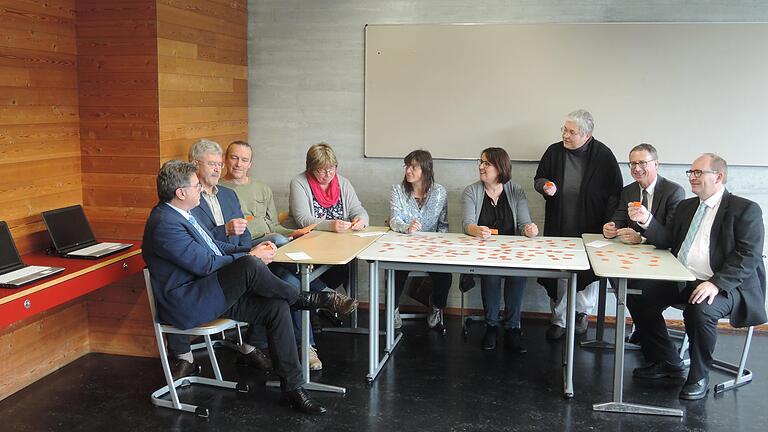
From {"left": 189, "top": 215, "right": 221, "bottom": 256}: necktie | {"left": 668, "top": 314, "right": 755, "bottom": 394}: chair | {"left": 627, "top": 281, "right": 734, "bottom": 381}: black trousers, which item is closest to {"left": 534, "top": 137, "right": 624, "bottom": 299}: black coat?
{"left": 627, "top": 281, "right": 734, "bottom": 381}: black trousers

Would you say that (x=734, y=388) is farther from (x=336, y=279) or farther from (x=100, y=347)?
(x=100, y=347)

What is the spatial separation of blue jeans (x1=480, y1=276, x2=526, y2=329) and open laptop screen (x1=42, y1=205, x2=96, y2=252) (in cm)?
253

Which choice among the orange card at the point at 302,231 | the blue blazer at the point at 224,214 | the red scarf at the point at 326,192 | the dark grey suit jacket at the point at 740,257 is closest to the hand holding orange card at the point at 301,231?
the orange card at the point at 302,231

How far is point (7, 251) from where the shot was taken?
3982mm

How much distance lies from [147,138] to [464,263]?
203 cm

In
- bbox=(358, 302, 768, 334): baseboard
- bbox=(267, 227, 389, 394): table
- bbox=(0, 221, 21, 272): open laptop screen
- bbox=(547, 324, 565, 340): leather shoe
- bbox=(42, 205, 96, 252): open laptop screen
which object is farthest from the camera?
bbox=(358, 302, 768, 334): baseboard

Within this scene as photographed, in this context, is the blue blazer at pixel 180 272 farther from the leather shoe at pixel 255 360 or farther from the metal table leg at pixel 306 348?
the leather shoe at pixel 255 360

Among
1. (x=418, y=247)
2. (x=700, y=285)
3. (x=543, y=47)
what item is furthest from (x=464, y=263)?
(x=543, y=47)

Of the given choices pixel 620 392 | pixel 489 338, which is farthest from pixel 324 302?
pixel 620 392

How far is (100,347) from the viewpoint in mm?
4977

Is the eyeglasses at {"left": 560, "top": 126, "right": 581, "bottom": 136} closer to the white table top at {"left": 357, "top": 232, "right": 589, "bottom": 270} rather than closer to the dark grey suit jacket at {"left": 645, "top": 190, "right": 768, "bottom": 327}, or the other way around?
the white table top at {"left": 357, "top": 232, "right": 589, "bottom": 270}

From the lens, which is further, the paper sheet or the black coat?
the black coat

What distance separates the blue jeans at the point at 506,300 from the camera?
17.2ft

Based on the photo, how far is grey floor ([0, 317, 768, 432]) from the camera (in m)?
3.98
